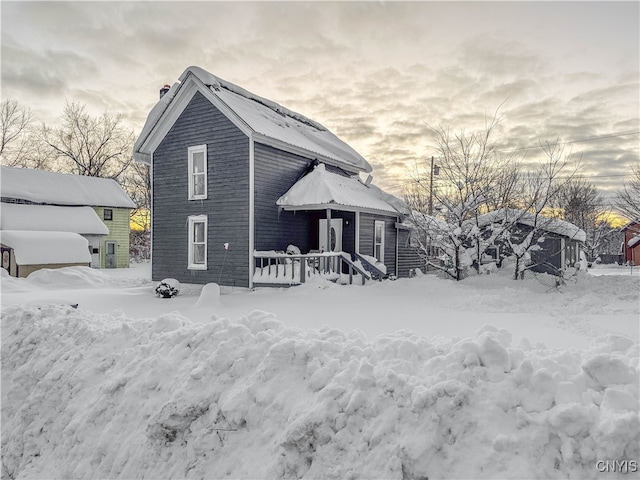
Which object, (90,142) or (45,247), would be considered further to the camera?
(90,142)

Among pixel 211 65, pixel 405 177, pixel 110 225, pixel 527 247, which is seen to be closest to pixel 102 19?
pixel 211 65

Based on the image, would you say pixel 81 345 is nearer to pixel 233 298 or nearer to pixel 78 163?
pixel 233 298

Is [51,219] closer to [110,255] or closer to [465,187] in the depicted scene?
[110,255]

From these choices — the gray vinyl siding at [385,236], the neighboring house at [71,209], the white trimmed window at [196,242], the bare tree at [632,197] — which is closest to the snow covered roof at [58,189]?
the neighboring house at [71,209]

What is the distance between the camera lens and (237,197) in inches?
540

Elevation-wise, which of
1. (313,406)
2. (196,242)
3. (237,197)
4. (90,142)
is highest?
(90,142)

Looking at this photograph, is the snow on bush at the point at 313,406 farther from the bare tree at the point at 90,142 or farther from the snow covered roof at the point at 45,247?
the bare tree at the point at 90,142

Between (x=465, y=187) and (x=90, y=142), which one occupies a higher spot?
(x=90, y=142)

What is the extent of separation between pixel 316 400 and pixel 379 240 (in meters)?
13.9

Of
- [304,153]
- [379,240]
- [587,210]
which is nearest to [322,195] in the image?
[304,153]

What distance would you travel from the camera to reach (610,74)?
1143 centimetres

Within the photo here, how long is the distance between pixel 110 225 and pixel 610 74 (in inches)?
1200

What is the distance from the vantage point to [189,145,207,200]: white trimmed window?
14.5m

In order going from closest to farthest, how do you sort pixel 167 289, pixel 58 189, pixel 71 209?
pixel 167 289, pixel 71 209, pixel 58 189
